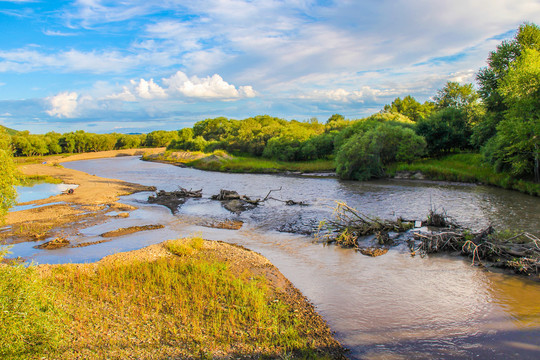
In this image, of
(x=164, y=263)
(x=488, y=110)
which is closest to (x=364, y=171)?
(x=488, y=110)

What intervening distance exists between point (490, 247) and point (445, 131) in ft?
143

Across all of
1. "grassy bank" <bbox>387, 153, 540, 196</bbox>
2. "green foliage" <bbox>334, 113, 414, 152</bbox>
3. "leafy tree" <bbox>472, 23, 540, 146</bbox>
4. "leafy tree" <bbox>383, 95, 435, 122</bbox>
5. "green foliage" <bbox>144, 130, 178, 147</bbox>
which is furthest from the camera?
"green foliage" <bbox>144, 130, 178, 147</bbox>

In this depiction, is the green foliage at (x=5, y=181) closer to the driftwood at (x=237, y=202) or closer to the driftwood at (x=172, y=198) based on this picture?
the driftwood at (x=172, y=198)

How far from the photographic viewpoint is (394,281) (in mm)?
13883

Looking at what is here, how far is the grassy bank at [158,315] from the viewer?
301 inches

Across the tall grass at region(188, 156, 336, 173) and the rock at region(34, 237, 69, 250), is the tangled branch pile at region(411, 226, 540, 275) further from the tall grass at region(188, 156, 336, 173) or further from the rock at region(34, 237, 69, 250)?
the tall grass at region(188, 156, 336, 173)

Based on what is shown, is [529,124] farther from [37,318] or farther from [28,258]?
[28,258]

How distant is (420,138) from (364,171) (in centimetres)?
1078

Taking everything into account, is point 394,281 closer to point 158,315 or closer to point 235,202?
point 158,315

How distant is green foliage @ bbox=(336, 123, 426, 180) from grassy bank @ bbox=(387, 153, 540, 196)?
6.07 feet

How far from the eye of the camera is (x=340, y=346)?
9.15 m

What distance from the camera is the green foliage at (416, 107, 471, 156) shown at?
173ft

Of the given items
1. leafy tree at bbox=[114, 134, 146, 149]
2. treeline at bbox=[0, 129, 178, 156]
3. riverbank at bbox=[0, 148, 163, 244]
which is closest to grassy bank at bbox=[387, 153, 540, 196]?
riverbank at bbox=[0, 148, 163, 244]

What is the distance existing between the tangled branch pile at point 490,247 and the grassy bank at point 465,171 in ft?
60.7
